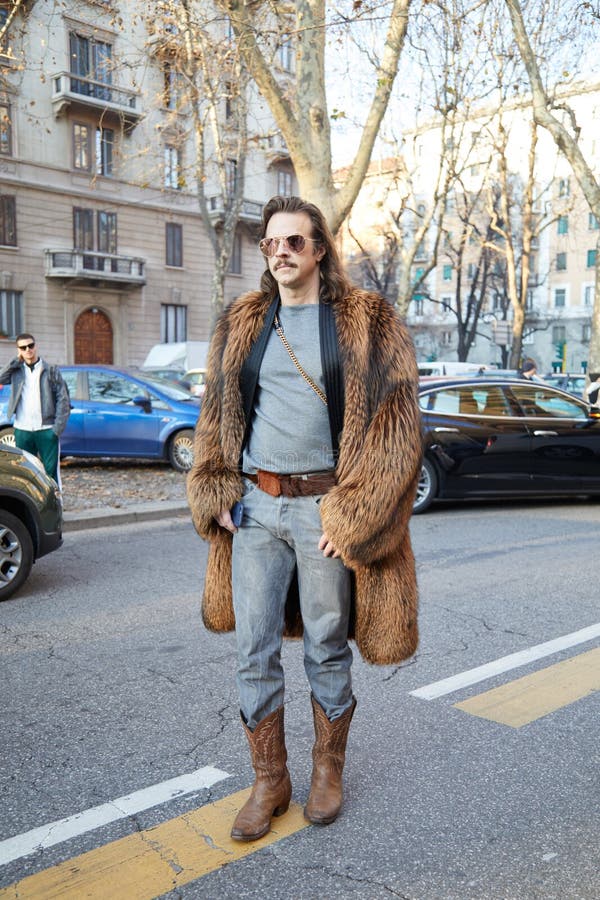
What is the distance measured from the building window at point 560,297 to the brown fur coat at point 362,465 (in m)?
63.2

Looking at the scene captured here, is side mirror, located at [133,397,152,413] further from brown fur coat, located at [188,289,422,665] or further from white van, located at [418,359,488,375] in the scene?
white van, located at [418,359,488,375]

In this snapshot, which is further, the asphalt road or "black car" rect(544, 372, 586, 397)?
"black car" rect(544, 372, 586, 397)

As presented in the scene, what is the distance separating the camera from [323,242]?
279cm

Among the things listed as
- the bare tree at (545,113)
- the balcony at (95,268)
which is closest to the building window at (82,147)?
the balcony at (95,268)

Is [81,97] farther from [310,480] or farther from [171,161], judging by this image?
[310,480]

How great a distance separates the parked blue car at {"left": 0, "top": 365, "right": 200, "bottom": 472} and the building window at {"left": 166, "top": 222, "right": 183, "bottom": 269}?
77.4 feet

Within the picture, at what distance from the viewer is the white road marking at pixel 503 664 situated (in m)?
4.06

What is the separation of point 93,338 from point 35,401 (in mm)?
25671

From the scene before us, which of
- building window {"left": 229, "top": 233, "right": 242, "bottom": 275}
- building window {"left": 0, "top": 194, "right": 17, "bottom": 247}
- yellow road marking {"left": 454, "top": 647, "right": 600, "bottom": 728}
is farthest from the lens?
building window {"left": 229, "top": 233, "right": 242, "bottom": 275}

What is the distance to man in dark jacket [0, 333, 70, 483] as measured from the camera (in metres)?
8.51

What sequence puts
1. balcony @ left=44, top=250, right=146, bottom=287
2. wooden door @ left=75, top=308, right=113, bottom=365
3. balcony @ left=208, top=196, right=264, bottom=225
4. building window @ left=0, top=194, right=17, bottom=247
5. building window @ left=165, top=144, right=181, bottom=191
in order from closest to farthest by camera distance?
building window @ left=0, top=194, right=17, bottom=247, balcony @ left=44, top=250, right=146, bottom=287, building window @ left=165, top=144, right=181, bottom=191, wooden door @ left=75, top=308, right=113, bottom=365, balcony @ left=208, top=196, right=264, bottom=225

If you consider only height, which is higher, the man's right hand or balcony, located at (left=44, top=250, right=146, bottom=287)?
balcony, located at (left=44, top=250, right=146, bottom=287)

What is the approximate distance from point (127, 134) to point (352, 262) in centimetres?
2088

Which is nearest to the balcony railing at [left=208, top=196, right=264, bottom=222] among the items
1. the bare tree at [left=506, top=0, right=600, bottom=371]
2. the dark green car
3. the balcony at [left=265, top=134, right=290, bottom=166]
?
the balcony at [left=265, top=134, right=290, bottom=166]
